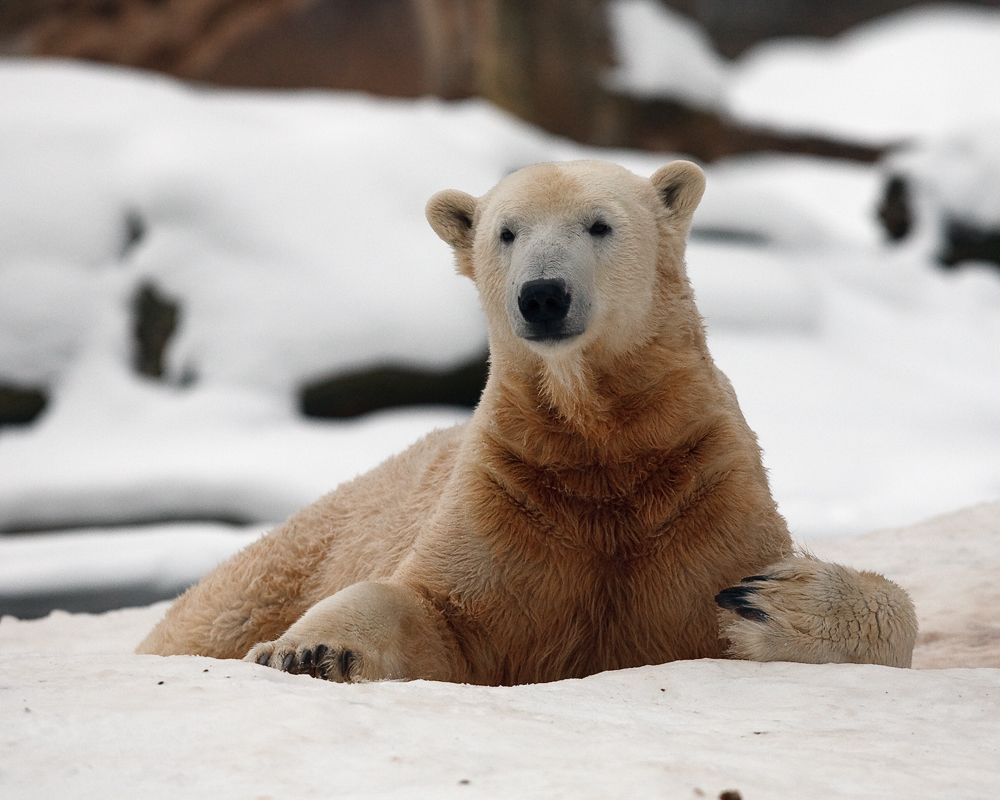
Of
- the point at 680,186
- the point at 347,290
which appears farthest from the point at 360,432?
the point at 680,186

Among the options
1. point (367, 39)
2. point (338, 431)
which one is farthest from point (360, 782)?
point (367, 39)

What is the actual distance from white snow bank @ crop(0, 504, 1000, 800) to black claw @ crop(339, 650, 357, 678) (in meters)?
0.28

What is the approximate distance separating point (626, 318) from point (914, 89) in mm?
16009

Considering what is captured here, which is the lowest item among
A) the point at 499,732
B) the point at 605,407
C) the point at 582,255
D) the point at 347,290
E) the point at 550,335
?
the point at 499,732

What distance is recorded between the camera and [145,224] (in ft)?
23.3

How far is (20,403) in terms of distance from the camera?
6.64 metres

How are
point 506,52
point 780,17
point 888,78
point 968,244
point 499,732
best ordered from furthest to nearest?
point 780,17, point 888,78, point 506,52, point 968,244, point 499,732

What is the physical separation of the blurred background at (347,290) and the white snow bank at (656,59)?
28mm

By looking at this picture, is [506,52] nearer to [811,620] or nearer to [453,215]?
[453,215]

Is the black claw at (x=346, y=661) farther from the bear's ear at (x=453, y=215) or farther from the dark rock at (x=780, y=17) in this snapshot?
the dark rock at (x=780, y=17)

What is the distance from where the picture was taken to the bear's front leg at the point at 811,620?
236 centimetres

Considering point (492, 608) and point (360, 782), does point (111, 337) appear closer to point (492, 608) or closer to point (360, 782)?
point (492, 608)

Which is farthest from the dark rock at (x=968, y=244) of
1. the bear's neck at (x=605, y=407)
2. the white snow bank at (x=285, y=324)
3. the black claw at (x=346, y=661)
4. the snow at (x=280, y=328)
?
the black claw at (x=346, y=661)

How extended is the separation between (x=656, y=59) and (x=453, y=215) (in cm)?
800
